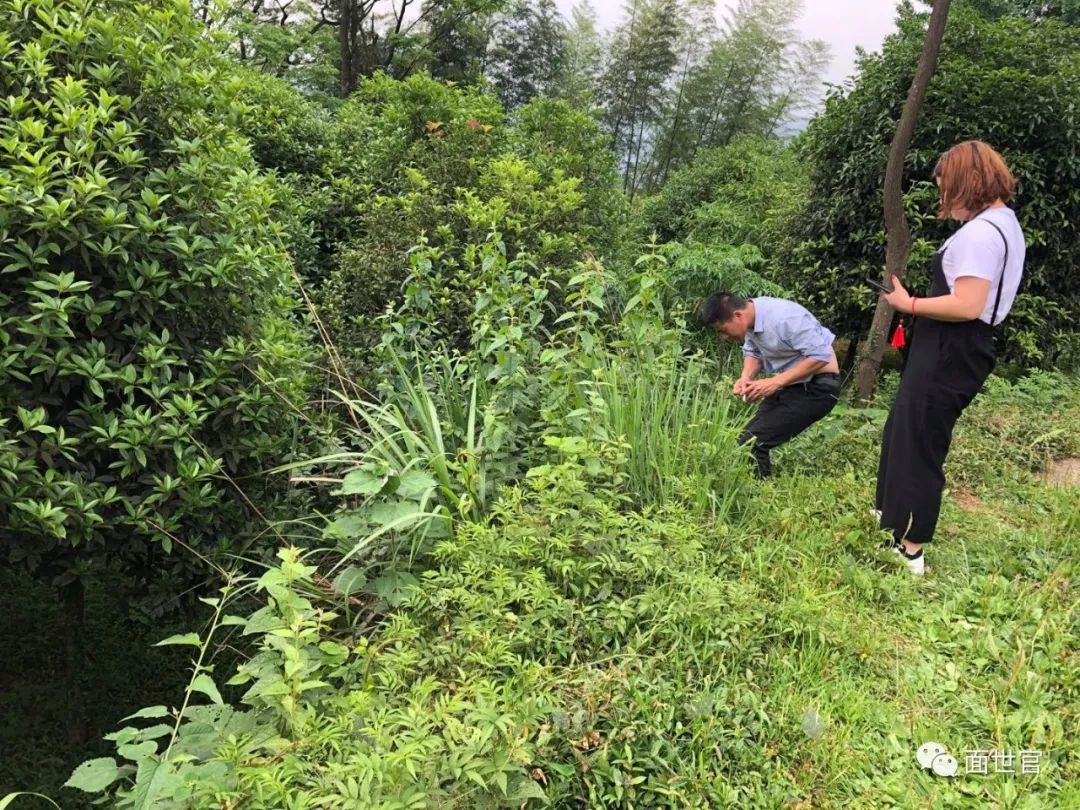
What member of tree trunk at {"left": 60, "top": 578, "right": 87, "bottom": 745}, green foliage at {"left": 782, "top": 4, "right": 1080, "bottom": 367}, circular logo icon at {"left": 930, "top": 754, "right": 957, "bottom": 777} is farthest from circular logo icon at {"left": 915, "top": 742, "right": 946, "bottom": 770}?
green foliage at {"left": 782, "top": 4, "right": 1080, "bottom": 367}

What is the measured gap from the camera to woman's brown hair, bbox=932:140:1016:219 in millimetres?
2365

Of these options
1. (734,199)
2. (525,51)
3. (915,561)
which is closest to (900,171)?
(915,561)

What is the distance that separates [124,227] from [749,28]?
51.6ft

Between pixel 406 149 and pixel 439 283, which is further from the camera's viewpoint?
pixel 406 149

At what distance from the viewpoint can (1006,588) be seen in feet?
8.02

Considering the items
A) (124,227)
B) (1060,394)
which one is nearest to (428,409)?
(124,227)

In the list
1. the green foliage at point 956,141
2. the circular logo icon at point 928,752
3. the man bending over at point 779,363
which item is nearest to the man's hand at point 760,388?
the man bending over at point 779,363

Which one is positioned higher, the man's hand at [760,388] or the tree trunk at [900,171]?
the tree trunk at [900,171]

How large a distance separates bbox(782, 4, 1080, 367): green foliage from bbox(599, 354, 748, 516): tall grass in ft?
10.2

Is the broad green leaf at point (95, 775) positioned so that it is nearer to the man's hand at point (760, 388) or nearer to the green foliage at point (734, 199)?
the man's hand at point (760, 388)

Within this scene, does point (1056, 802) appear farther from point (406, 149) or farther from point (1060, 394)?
point (406, 149)

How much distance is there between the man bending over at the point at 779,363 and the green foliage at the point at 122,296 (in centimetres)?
201

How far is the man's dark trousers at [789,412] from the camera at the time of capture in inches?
129

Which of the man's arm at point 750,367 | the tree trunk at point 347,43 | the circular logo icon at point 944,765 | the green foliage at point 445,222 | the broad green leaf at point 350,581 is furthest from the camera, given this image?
the tree trunk at point 347,43
